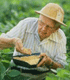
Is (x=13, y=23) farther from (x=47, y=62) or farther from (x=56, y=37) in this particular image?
(x=47, y=62)

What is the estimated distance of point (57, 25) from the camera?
321 centimetres

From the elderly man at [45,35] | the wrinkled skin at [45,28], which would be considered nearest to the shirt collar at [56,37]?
the elderly man at [45,35]

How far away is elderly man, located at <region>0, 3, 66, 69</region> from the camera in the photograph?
3.08 m

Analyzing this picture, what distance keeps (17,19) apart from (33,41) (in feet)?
6.63

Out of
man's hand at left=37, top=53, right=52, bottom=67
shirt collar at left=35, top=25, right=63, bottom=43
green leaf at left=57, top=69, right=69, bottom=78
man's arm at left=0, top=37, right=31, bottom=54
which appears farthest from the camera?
shirt collar at left=35, top=25, right=63, bottom=43

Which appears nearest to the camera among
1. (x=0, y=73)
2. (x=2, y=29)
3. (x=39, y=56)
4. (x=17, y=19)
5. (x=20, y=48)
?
(x=0, y=73)

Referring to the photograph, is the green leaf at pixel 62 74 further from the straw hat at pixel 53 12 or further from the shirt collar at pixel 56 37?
the shirt collar at pixel 56 37

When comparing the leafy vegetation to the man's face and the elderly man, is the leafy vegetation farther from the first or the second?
the man's face

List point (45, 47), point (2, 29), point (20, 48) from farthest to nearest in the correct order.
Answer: point (2, 29), point (45, 47), point (20, 48)

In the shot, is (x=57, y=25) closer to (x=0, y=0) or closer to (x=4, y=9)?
(x=4, y=9)

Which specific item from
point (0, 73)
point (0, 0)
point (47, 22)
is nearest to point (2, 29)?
point (47, 22)

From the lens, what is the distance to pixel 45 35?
3.23 metres

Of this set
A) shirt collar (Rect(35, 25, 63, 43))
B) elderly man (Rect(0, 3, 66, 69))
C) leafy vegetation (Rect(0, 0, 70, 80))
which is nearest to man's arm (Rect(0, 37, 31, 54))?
elderly man (Rect(0, 3, 66, 69))

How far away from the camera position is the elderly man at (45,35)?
308cm
